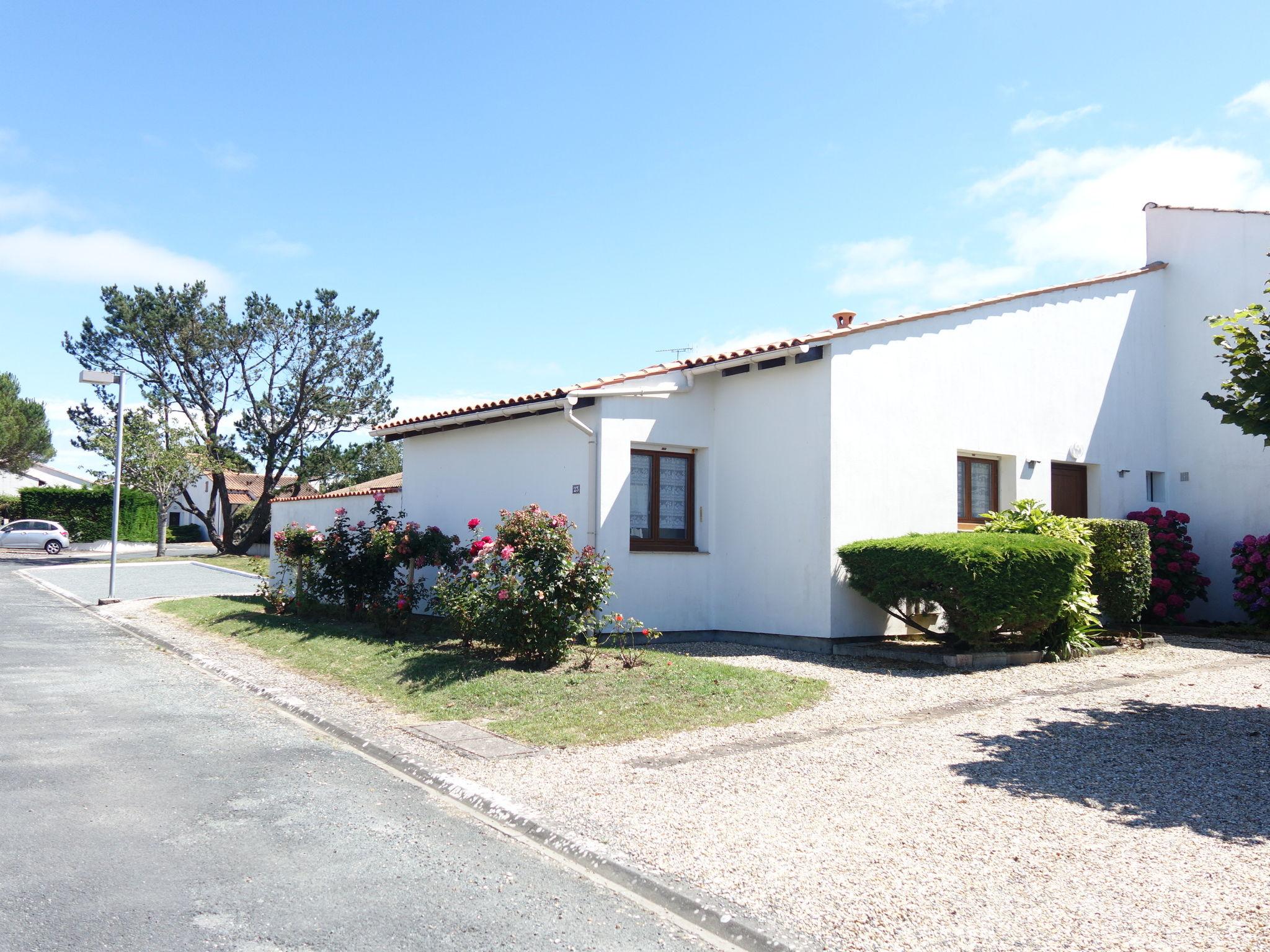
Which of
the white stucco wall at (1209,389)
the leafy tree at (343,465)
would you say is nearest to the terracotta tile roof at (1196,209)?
the white stucco wall at (1209,389)

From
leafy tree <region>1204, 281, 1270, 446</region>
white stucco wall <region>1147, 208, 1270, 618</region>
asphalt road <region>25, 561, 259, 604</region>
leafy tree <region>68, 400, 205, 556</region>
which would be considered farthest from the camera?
leafy tree <region>68, 400, 205, 556</region>

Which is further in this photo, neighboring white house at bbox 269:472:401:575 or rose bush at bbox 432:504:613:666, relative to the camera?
neighboring white house at bbox 269:472:401:575

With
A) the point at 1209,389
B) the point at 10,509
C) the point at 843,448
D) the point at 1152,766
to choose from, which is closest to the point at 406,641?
the point at 843,448

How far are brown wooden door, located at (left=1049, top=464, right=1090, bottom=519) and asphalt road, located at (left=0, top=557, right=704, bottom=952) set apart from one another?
11796mm

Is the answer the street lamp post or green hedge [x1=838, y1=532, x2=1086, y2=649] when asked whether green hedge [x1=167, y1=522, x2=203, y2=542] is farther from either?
green hedge [x1=838, y1=532, x2=1086, y2=649]

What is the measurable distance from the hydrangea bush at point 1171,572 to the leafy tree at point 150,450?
115 ft

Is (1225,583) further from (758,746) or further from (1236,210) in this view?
(758,746)

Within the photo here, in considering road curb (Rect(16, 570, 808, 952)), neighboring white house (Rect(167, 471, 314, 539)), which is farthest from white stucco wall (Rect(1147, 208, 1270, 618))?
neighboring white house (Rect(167, 471, 314, 539))

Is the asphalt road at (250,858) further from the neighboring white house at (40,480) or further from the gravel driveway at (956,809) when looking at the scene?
the neighboring white house at (40,480)

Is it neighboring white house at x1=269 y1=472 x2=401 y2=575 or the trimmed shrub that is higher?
the trimmed shrub

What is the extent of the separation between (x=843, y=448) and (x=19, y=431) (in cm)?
4743

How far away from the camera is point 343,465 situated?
40.1 meters

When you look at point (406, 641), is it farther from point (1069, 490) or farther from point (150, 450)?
point (150, 450)

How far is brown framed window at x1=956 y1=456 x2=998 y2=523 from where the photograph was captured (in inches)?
542
